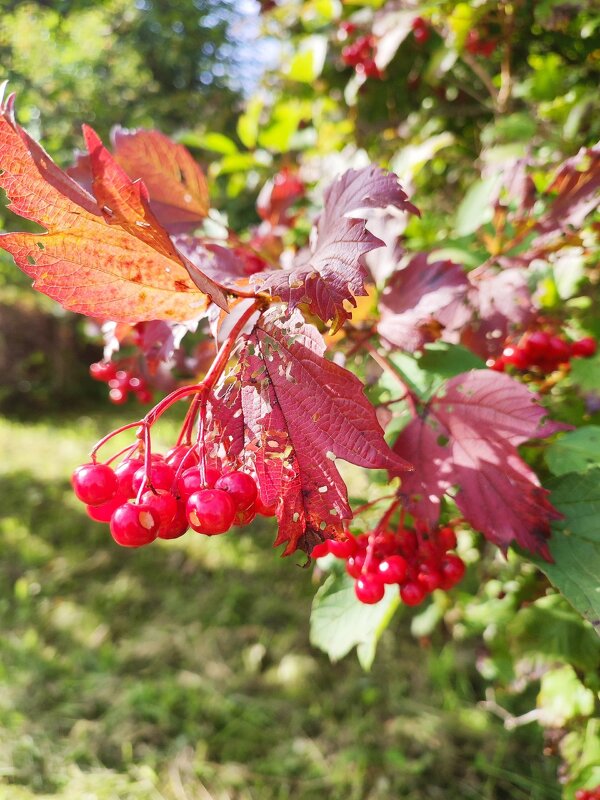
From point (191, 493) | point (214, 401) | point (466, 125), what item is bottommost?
point (191, 493)

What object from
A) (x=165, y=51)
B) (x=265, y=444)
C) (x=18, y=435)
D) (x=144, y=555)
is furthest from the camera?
(x=165, y=51)

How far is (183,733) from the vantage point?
7.00 feet

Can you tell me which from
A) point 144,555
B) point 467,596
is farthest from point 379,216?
point 144,555

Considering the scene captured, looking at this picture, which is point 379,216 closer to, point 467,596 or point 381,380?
point 381,380

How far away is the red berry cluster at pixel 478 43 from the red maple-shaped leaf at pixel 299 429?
5.43 feet

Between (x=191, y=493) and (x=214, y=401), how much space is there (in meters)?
0.12

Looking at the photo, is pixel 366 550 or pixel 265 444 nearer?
pixel 265 444

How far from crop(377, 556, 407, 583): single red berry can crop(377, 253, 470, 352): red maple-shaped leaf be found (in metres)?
0.35

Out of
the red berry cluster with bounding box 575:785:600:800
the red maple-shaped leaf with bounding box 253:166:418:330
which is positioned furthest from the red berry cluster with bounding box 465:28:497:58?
the red berry cluster with bounding box 575:785:600:800

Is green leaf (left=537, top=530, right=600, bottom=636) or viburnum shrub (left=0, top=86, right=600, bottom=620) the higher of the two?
viburnum shrub (left=0, top=86, right=600, bottom=620)

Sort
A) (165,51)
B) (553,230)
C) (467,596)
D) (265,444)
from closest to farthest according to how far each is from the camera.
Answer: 1. (265,444)
2. (553,230)
3. (467,596)
4. (165,51)

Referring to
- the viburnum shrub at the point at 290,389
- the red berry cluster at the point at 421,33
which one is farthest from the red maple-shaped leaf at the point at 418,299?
the red berry cluster at the point at 421,33

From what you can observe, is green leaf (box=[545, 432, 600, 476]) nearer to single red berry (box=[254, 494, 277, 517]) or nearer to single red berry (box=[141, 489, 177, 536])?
single red berry (box=[254, 494, 277, 517])

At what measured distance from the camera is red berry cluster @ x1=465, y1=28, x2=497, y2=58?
186cm
